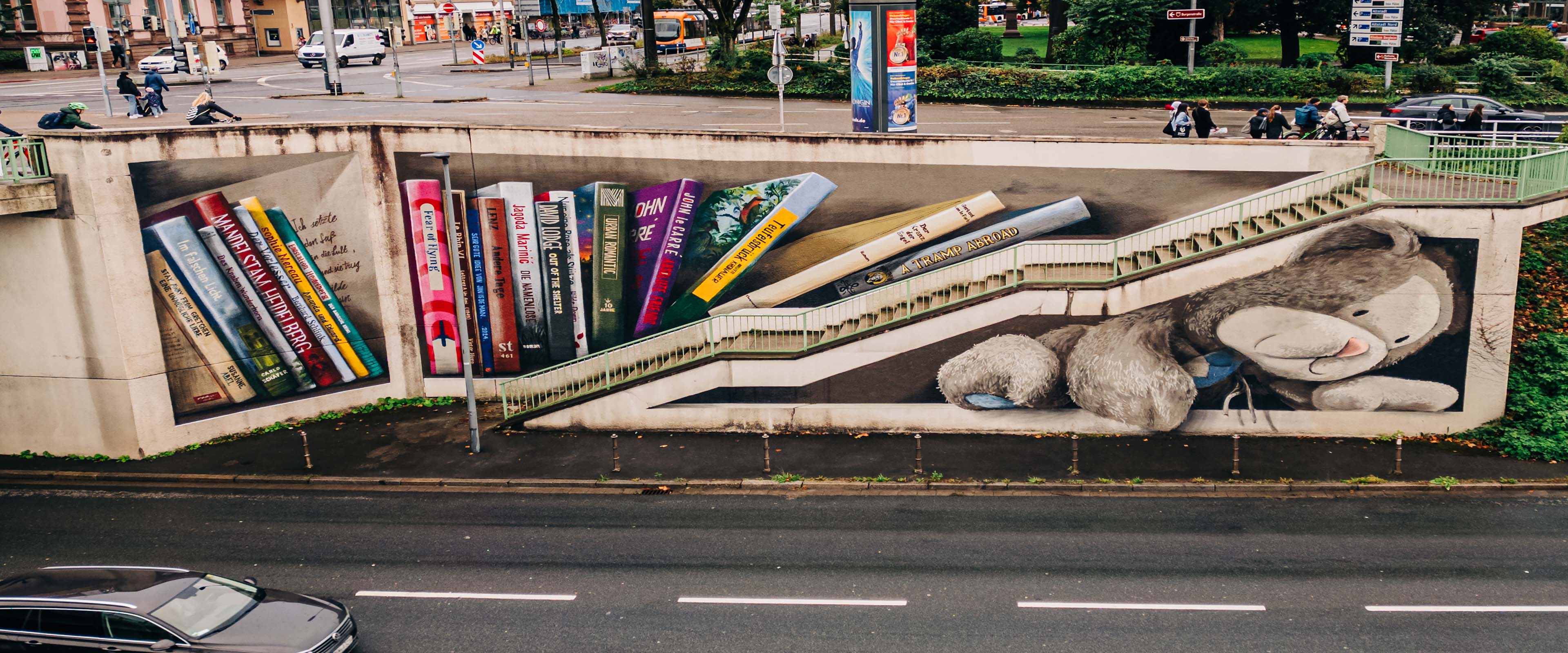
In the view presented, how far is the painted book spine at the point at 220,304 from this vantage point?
2130cm

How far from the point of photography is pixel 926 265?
71.8 feet

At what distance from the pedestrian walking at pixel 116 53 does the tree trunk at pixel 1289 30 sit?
50.7 meters

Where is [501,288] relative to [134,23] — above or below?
below

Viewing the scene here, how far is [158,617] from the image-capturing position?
41.7 feet

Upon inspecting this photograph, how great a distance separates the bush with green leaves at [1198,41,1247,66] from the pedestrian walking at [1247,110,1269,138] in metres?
20.5

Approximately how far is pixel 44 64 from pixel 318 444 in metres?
39.0

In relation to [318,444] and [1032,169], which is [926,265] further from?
[318,444]

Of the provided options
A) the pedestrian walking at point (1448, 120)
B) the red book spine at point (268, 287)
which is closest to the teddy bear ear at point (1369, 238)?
the pedestrian walking at point (1448, 120)

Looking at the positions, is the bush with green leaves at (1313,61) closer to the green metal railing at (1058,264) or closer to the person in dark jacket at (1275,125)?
the person in dark jacket at (1275,125)

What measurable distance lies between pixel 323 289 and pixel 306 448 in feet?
13.0

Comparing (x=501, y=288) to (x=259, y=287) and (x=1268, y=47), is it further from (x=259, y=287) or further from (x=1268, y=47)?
(x=1268, y=47)

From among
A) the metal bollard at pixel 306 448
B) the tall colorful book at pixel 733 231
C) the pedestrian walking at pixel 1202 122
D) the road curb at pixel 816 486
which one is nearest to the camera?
the road curb at pixel 816 486

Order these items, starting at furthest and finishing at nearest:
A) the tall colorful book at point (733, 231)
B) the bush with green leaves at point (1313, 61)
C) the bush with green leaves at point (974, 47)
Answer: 1. the bush with green leaves at point (974, 47)
2. the bush with green leaves at point (1313, 61)
3. the tall colorful book at point (733, 231)

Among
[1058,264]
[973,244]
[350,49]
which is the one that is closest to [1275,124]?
[1058,264]
